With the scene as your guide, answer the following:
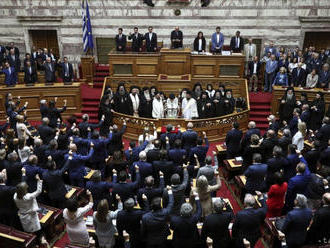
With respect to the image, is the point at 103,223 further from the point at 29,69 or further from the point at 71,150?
the point at 29,69

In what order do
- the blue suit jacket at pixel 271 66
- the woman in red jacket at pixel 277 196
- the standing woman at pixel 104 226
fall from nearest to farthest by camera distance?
the standing woman at pixel 104 226 → the woman in red jacket at pixel 277 196 → the blue suit jacket at pixel 271 66

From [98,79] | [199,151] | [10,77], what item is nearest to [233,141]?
[199,151]

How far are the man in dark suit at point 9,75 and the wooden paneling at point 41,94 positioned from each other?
31 centimetres

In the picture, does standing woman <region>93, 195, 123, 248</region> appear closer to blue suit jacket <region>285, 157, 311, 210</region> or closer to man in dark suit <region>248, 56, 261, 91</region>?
blue suit jacket <region>285, 157, 311, 210</region>

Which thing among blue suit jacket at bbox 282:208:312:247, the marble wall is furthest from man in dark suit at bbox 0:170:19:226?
the marble wall

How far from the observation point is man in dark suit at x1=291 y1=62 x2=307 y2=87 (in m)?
11.2

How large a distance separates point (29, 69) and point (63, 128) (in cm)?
401

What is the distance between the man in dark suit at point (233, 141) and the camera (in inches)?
309

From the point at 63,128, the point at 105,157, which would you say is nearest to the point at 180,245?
the point at 105,157

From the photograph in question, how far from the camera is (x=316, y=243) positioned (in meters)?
5.14

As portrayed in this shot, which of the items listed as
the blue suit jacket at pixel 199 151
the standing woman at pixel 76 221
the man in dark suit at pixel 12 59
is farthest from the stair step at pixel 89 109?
the standing woman at pixel 76 221

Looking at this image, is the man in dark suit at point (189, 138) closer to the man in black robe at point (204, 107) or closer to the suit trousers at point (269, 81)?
the man in black robe at point (204, 107)

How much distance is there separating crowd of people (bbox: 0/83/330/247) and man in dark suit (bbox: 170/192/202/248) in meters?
0.01

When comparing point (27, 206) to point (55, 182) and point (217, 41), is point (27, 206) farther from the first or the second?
point (217, 41)
